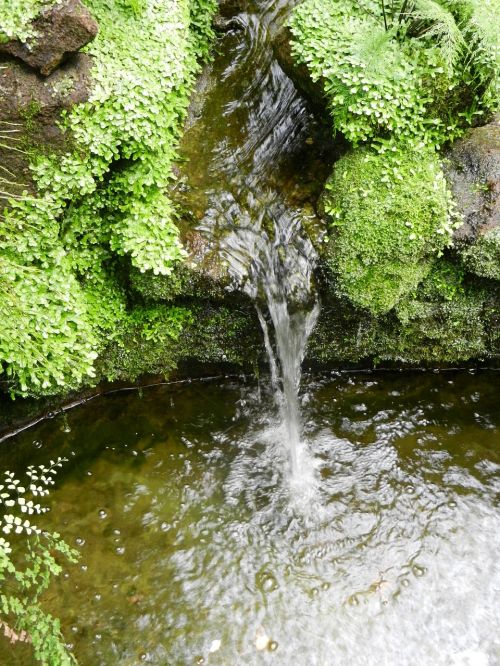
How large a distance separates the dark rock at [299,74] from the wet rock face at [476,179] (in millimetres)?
1270

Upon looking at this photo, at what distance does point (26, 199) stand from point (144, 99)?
1269 mm

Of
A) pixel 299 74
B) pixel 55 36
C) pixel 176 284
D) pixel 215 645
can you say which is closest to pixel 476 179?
pixel 299 74

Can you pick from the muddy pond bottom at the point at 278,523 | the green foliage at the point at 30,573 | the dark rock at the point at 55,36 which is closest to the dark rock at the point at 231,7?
the dark rock at the point at 55,36

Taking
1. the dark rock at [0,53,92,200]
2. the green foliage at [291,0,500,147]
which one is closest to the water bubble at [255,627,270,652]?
the dark rock at [0,53,92,200]

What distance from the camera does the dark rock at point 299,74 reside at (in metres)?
4.86

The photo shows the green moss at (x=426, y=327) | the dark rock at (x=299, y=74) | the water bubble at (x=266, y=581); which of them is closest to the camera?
the water bubble at (x=266, y=581)

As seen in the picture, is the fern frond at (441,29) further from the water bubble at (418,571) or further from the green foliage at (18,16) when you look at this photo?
the water bubble at (418,571)

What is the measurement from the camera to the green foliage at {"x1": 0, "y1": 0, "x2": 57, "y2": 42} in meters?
3.82

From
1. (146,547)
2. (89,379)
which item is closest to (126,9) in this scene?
(89,379)

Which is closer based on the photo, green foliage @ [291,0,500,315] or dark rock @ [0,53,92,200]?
dark rock @ [0,53,92,200]

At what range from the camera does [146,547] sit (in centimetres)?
423

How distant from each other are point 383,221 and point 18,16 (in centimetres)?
316

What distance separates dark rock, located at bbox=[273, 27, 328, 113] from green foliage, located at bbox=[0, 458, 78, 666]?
3803 millimetres

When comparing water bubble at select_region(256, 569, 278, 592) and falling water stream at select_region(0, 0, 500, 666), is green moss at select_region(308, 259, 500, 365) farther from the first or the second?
water bubble at select_region(256, 569, 278, 592)
